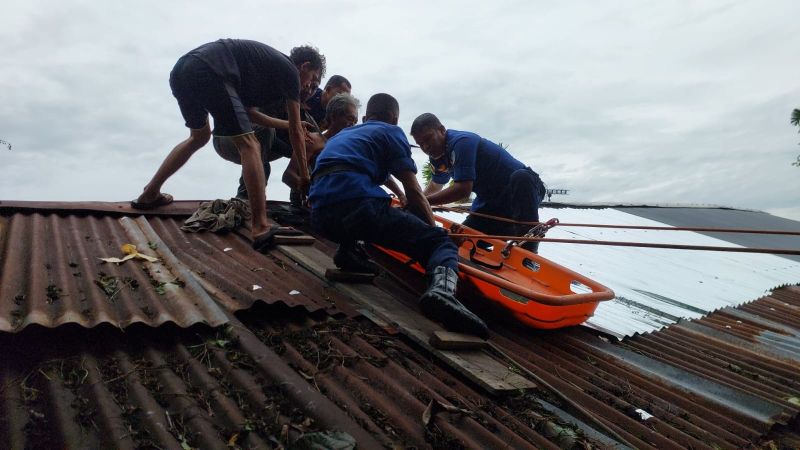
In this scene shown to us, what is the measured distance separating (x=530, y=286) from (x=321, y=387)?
243 centimetres

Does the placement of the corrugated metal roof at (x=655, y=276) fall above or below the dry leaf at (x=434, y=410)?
above

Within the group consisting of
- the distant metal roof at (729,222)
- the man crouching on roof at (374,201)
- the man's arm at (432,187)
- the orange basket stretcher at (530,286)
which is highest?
the distant metal roof at (729,222)

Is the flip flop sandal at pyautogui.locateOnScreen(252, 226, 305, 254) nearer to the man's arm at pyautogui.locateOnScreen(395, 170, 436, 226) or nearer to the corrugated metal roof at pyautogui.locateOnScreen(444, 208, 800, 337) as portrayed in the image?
the man's arm at pyautogui.locateOnScreen(395, 170, 436, 226)

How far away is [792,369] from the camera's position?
3.00m

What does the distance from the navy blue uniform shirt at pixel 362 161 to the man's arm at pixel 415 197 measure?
0.14ft

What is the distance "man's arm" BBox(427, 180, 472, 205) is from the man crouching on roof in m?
1.22

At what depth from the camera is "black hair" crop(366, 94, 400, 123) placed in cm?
327

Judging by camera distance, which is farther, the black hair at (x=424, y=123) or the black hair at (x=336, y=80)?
the black hair at (x=336, y=80)

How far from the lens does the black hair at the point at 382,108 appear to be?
327 centimetres

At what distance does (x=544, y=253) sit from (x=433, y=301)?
12.3ft

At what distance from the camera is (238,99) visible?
11.0 feet

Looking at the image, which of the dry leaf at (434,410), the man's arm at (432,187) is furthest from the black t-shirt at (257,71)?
the dry leaf at (434,410)

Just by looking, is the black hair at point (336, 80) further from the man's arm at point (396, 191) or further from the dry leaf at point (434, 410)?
the dry leaf at point (434, 410)

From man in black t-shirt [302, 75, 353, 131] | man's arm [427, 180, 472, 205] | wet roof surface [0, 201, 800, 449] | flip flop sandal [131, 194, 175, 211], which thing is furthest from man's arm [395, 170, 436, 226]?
flip flop sandal [131, 194, 175, 211]
